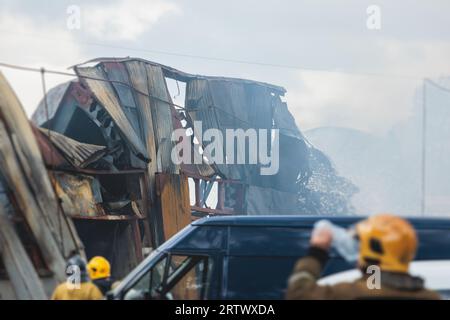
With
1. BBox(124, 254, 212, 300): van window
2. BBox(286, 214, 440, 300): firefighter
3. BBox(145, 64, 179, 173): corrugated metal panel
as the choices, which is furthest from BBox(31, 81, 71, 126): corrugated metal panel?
BBox(286, 214, 440, 300): firefighter

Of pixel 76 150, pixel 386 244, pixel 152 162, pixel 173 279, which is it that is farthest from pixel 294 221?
pixel 76 150

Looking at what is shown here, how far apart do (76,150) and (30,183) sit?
75 centimetres

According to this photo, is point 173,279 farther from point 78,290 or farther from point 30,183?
point 30,183

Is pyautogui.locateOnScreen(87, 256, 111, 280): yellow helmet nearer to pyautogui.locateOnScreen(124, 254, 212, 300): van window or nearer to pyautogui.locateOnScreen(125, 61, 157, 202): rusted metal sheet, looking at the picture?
pyautogui.locateOnScreen(124, 254, 212, 300): van window

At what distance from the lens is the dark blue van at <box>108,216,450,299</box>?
486 centimetres

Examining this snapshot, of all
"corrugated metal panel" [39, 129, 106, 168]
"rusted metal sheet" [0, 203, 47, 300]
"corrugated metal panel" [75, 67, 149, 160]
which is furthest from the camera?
"corrugated metal panel" [75, 67, 149, 160]

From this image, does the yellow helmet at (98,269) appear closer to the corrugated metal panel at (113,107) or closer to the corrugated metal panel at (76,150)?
the corrugated metal panel at (76,150)

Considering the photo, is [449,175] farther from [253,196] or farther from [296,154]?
[253,196]

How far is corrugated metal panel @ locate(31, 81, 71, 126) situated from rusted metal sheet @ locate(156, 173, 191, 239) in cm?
123

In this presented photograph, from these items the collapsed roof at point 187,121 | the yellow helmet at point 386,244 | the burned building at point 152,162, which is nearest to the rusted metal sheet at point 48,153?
the burned building at point 152,162

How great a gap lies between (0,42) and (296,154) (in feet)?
8.94

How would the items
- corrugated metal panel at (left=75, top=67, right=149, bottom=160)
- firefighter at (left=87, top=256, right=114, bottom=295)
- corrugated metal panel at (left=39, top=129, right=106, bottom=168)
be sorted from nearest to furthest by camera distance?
firefighter at (left=87, top=256, right=114, bottom=295) → corrugated metal panel at (left=39, top=129, right=106, bottom=168) → corrugated metal panel at (left=75, top=67, right=149, bottom=160)

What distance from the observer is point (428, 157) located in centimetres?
631

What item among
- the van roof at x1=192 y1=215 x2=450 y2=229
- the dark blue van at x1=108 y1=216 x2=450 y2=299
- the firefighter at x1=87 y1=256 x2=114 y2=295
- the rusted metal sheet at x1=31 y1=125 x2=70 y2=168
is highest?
the rusted metal sheet at x1=31 y1=125 x2=70 y2=168
